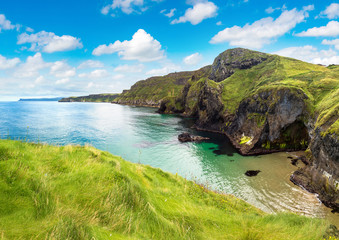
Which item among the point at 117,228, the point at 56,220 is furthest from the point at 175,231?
the point at 56,220

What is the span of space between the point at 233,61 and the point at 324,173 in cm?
12460

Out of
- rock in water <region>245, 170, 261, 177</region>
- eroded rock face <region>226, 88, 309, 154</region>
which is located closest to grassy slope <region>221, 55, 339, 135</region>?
eroded rock face <region>226, 88, 309, 154</region>

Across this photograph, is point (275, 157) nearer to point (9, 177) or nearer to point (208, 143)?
point (208, 143)

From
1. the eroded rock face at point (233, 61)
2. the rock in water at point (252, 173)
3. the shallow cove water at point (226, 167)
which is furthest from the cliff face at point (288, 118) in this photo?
the eroded rock face at point (233, 61)

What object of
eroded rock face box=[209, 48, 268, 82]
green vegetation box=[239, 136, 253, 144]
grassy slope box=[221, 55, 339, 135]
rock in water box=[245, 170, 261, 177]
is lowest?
rock in water box=[245, 170, 261, 177]

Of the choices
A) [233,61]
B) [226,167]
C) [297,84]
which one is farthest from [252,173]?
[233,61]

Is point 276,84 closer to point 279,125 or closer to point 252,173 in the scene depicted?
point 279,125

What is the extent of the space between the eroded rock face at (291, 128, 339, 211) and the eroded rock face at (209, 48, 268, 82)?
10823 centimetres

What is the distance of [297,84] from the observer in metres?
52.8

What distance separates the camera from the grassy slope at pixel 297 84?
35.0 m

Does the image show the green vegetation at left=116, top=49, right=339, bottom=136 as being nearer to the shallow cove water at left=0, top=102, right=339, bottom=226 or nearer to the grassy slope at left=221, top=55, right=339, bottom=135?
the grassy slope at left=221, top=55, right=339, bottom=135

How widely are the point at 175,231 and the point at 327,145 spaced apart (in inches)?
1162

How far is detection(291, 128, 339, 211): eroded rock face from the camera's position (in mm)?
21766

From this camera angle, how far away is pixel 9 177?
17.1 feet
